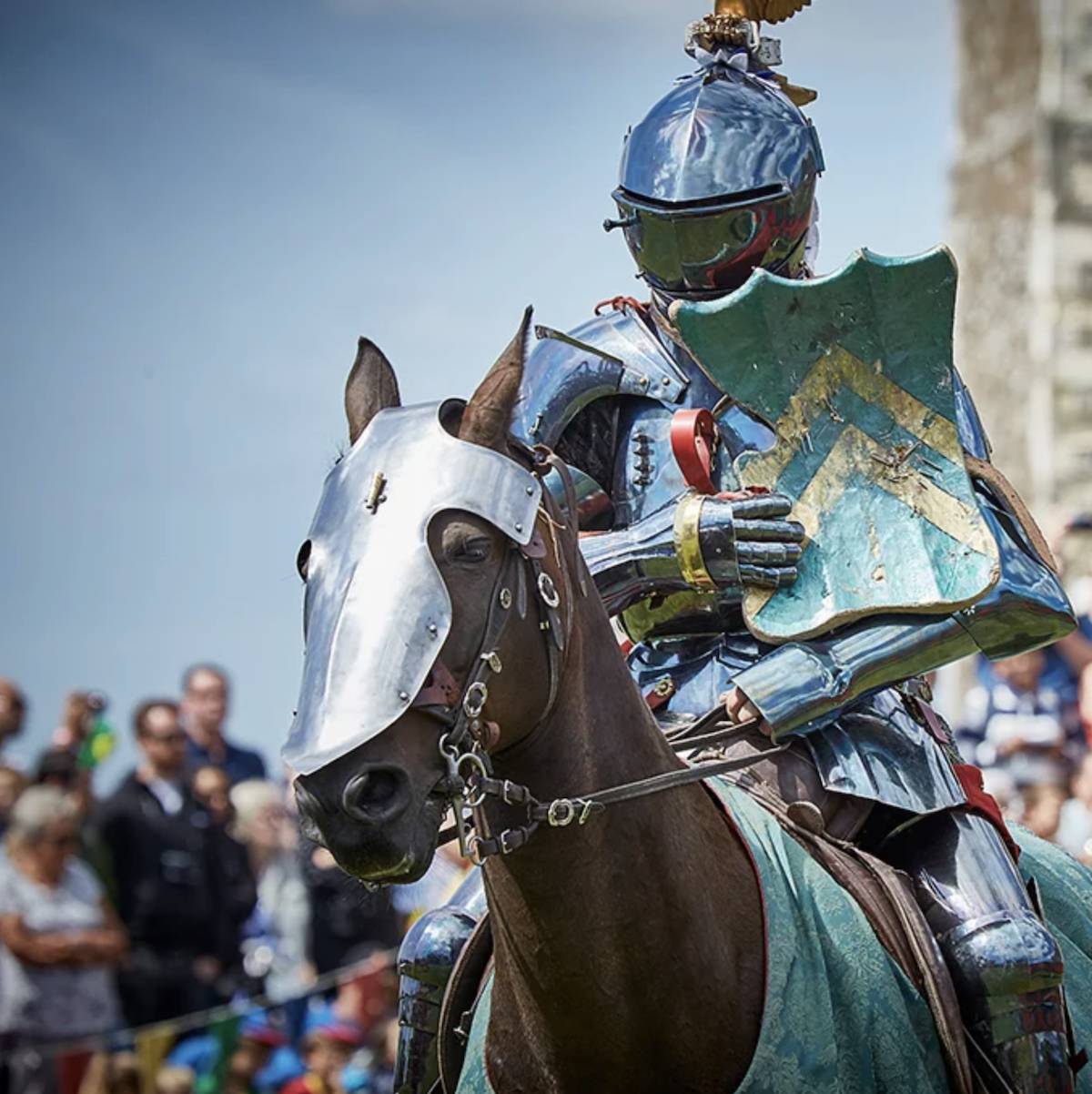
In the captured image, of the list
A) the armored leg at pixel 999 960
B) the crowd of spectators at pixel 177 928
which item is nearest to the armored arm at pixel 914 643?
the armored leg at pixel 999 960

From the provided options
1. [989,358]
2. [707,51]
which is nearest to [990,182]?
[989,358]

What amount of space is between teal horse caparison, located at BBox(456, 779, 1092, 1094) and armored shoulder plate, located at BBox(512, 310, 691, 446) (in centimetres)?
115

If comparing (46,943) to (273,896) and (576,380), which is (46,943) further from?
(576,380)

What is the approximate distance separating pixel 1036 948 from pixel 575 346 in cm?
188

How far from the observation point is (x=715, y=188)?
586cm

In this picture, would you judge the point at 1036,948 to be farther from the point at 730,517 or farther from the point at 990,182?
the point at 990,182

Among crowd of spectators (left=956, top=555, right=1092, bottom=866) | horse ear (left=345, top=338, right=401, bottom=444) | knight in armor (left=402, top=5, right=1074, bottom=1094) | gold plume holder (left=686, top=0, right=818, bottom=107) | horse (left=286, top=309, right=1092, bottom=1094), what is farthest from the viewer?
crowd of spectators (left=956, top=555, right=1092, bottom=866)

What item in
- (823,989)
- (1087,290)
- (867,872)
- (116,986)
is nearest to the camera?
(823,989)

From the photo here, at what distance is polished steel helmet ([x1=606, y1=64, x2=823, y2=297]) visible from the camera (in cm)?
588

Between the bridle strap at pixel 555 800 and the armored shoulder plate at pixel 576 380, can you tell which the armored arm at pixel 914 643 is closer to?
the bridle strap at pixel 555 800

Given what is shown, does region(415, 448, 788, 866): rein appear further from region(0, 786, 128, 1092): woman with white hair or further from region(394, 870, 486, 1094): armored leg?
region(0, 786, 128, 1092): woman with white hair

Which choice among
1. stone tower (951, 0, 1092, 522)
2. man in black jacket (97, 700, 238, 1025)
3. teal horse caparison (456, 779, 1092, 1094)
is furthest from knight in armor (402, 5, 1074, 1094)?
stone tower (951, 0, 1092, 522)

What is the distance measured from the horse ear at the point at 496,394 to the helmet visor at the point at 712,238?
4.57 feet

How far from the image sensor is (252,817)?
36.9ft
